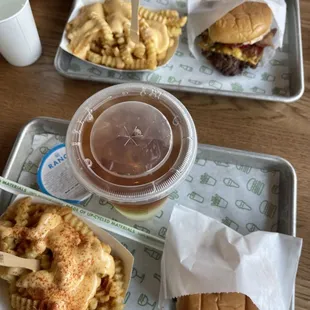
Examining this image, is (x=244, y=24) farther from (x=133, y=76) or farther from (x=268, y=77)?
(x=133, y=76)

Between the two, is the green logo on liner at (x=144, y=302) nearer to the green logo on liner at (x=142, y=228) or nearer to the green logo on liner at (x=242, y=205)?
the green logo on liner at (x=142, y=228)

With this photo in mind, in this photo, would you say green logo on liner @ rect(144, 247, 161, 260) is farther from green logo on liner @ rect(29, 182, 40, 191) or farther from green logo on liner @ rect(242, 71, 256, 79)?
green logo on liner @ rect(242, 71, 256, 79)

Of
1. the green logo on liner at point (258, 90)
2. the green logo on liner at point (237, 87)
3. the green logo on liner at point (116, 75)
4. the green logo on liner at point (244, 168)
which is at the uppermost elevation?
the green logo on liner at point (116, 75)

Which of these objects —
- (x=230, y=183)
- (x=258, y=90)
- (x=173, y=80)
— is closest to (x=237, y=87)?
(x=258, y=90)

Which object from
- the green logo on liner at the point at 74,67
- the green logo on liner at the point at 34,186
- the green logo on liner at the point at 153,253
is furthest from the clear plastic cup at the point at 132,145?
the green logo on liner at the point at 74,67


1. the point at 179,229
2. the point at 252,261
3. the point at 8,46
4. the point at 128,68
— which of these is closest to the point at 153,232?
the point at 179,229

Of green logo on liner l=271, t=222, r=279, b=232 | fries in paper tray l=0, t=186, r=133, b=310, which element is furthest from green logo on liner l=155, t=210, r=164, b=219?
green logo on liner l=271, t=222, r=279, b=232

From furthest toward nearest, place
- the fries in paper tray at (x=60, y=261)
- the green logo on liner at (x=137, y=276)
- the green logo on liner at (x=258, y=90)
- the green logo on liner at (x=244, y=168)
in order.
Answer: the green logo on liner at (x=258, y=90) → the green logo on liner at (x=244, y=168) → the green logo on liner at (x=137, y=276) → the fries in paper tray at (x=60, y=261)
